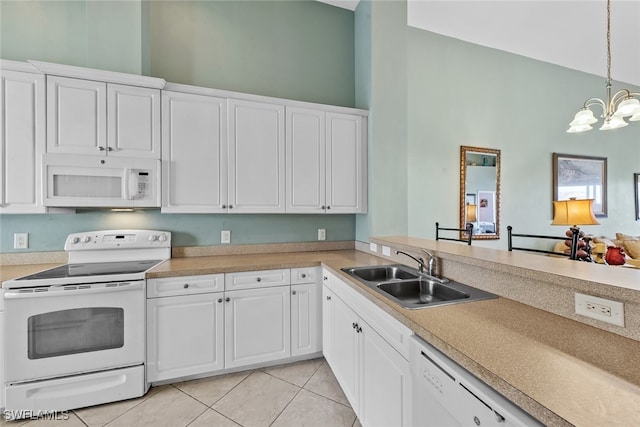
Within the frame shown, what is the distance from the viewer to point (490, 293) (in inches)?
55.7

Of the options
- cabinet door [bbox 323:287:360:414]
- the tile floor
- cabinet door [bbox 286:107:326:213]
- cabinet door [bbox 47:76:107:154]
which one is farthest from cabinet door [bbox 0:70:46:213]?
cabinet door [bbox 323:287:360:414]

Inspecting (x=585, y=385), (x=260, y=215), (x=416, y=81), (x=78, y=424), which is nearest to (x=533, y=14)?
(x=416, y=81)

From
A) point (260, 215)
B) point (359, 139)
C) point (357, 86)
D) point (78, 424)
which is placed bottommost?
point (78, 424)

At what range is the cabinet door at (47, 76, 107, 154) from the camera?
201 centimetres

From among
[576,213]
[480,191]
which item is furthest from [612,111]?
[480,191]

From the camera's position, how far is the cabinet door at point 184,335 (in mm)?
2000

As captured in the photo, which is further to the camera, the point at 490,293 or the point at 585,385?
the point at 490,293

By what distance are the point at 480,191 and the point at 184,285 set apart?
12.6 feet

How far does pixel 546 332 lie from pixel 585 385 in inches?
13.2

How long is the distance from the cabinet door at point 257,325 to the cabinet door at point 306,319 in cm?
4

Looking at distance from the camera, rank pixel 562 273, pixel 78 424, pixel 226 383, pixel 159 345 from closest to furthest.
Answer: pixel 562 273 < pixel 78 424 < pixel 159 345 < pixel 226 383

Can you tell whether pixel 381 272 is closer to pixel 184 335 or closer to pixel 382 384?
pixel 382 384

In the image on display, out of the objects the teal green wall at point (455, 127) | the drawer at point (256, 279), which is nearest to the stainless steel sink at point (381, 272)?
the drawer at point (256, 279)

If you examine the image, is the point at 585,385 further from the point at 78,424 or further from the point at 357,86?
the point at 357,86
